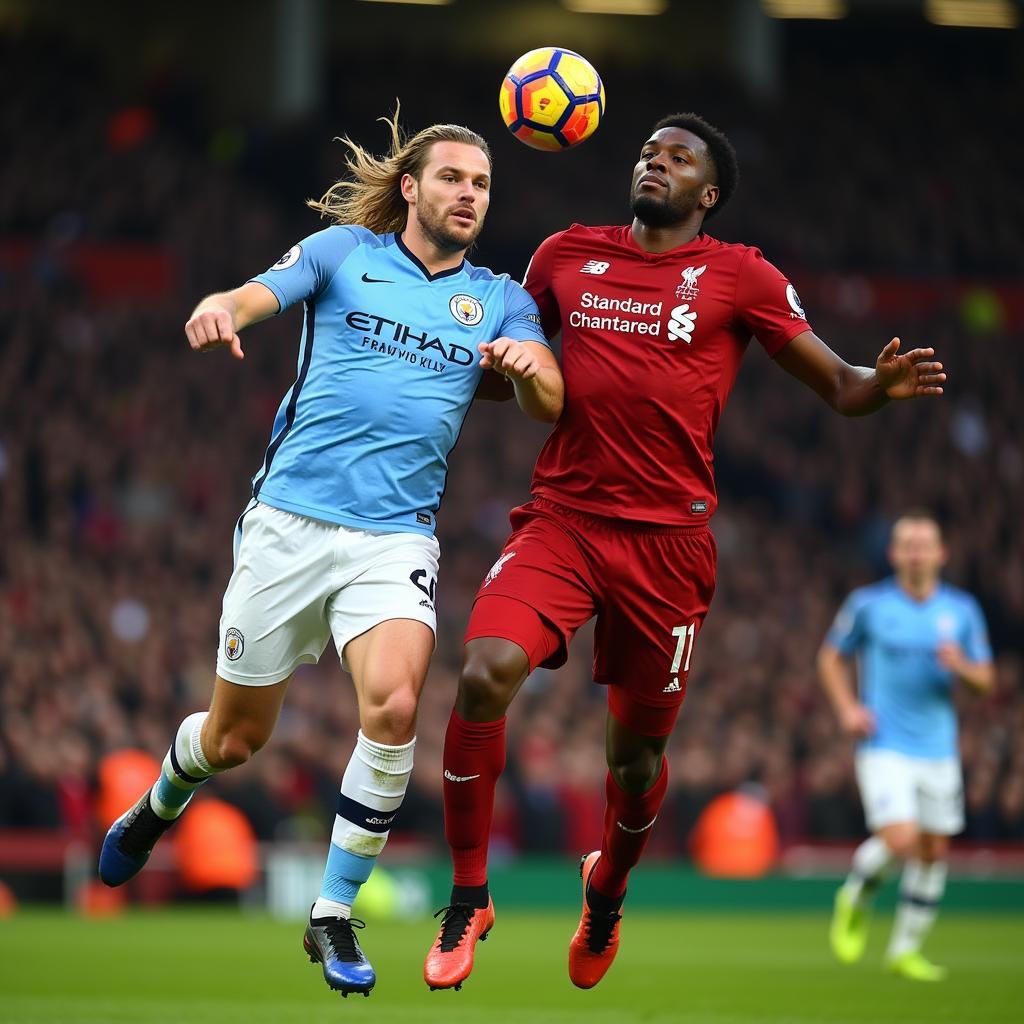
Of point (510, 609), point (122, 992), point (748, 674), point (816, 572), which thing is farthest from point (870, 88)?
point (510, 609)

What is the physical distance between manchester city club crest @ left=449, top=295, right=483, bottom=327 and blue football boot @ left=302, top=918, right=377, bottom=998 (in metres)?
2.37

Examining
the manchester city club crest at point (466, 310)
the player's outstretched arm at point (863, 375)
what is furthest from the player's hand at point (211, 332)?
the player's outstretched arm at point (863, 375)

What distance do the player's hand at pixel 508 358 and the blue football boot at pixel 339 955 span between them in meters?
2.14

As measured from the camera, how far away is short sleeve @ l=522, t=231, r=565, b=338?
7.97 m

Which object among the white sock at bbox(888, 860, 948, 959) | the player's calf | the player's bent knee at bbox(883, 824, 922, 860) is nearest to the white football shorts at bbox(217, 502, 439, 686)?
the player's calf

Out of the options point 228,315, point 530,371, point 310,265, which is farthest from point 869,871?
point 228,315

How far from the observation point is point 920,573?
13.7m

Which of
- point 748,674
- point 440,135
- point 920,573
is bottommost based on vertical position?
point 748,674

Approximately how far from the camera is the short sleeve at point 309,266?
7148 mm

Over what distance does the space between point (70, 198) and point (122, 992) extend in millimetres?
16626

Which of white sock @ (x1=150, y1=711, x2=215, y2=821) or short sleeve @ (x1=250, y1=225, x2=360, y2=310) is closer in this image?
short sleeve @ (x1=250, y1=225, x2=360, y2=310)

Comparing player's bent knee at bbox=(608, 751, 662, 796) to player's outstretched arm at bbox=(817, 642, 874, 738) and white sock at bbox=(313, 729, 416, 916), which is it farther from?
player's outstretched arm at bbox=(817, 642, 874, 738)

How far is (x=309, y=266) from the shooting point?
7.32 meters

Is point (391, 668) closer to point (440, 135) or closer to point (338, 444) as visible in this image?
point (338, 444)
